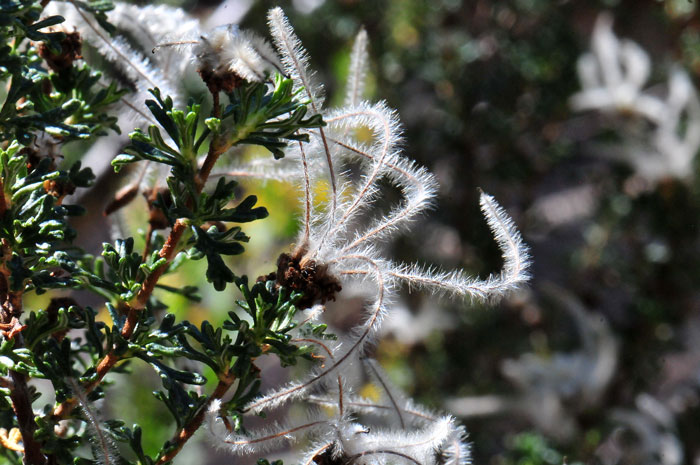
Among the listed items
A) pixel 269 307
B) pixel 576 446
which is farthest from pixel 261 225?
pixel 269 307

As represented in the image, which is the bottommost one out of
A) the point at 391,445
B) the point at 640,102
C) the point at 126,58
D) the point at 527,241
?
the point at 527,241

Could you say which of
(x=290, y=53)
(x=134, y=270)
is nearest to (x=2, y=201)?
(x=134, y=270)

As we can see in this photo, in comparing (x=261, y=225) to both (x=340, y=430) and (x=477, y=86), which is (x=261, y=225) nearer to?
(x=477, y=86)

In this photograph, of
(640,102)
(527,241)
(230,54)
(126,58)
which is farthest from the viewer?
(640,102)

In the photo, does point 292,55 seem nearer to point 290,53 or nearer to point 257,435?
point 290,53

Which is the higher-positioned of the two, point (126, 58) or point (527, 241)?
point (126, 58)

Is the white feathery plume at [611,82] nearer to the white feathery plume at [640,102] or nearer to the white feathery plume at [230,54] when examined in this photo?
the white feathery plume at [640,102]

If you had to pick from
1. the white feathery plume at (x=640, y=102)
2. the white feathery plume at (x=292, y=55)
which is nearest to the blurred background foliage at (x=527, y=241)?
the white feathery plume at (x=640, y=102)

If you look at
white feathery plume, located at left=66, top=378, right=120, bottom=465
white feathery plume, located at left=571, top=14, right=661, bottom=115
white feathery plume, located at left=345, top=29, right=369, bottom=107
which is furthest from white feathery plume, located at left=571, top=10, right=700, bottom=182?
white feathery plume, located at left=66, top=378, right=120, bottom=465
